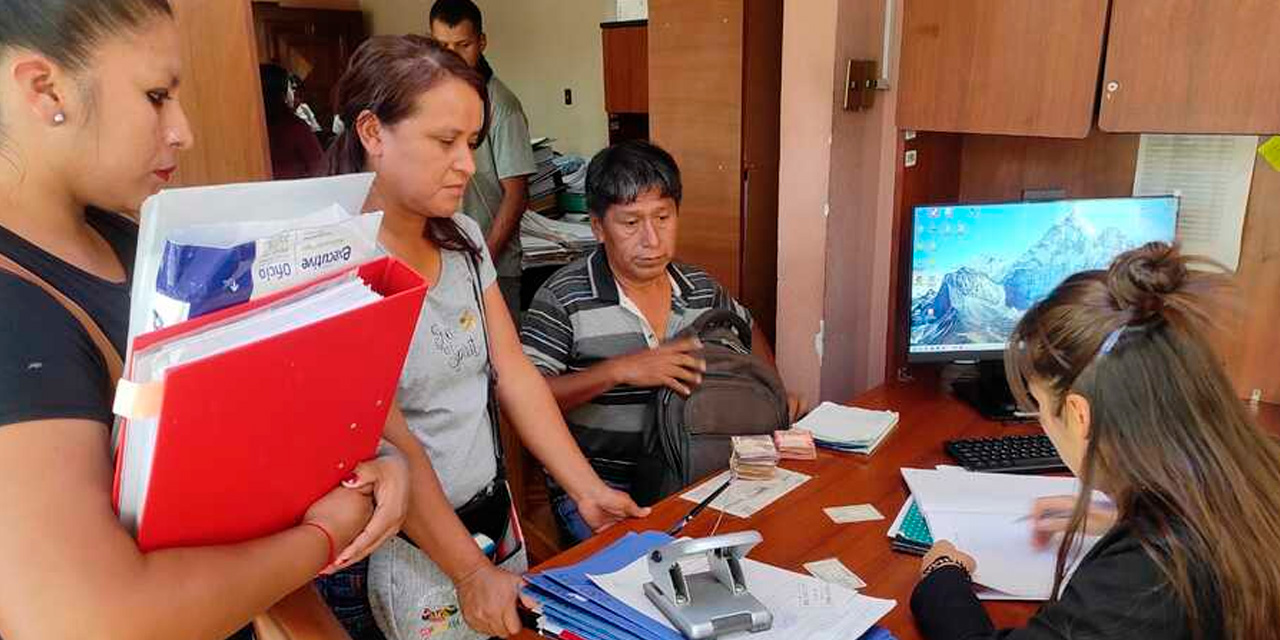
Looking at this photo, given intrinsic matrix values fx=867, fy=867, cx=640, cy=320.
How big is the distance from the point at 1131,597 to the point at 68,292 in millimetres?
1026

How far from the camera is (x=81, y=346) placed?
2.09ft

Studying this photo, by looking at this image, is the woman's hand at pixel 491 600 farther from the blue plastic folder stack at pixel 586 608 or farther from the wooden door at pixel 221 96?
the wooden door at pixel 221 96

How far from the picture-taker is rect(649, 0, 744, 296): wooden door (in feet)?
8.98

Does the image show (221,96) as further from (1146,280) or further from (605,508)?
(1146,280)

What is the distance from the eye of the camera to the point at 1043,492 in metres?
1.48

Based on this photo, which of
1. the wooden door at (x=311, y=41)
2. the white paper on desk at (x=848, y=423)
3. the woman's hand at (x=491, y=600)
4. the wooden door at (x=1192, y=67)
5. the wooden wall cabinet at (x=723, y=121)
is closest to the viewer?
the woman's hand at (x=491, y=600)

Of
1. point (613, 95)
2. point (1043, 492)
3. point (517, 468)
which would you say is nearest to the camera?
point (1043, 492)

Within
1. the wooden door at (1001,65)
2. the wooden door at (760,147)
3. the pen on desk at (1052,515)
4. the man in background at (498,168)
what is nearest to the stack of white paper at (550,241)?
the man in background at (498,168)

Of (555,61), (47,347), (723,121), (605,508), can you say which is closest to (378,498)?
(47,347)

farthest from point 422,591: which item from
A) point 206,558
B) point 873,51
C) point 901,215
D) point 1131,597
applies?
point 873,51

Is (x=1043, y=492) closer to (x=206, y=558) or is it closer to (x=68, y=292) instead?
(x=206, y=558)

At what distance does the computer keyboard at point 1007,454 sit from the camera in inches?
62.3

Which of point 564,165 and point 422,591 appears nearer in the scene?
point 422,591

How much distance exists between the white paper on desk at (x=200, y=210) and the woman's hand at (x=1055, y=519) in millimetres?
1154
